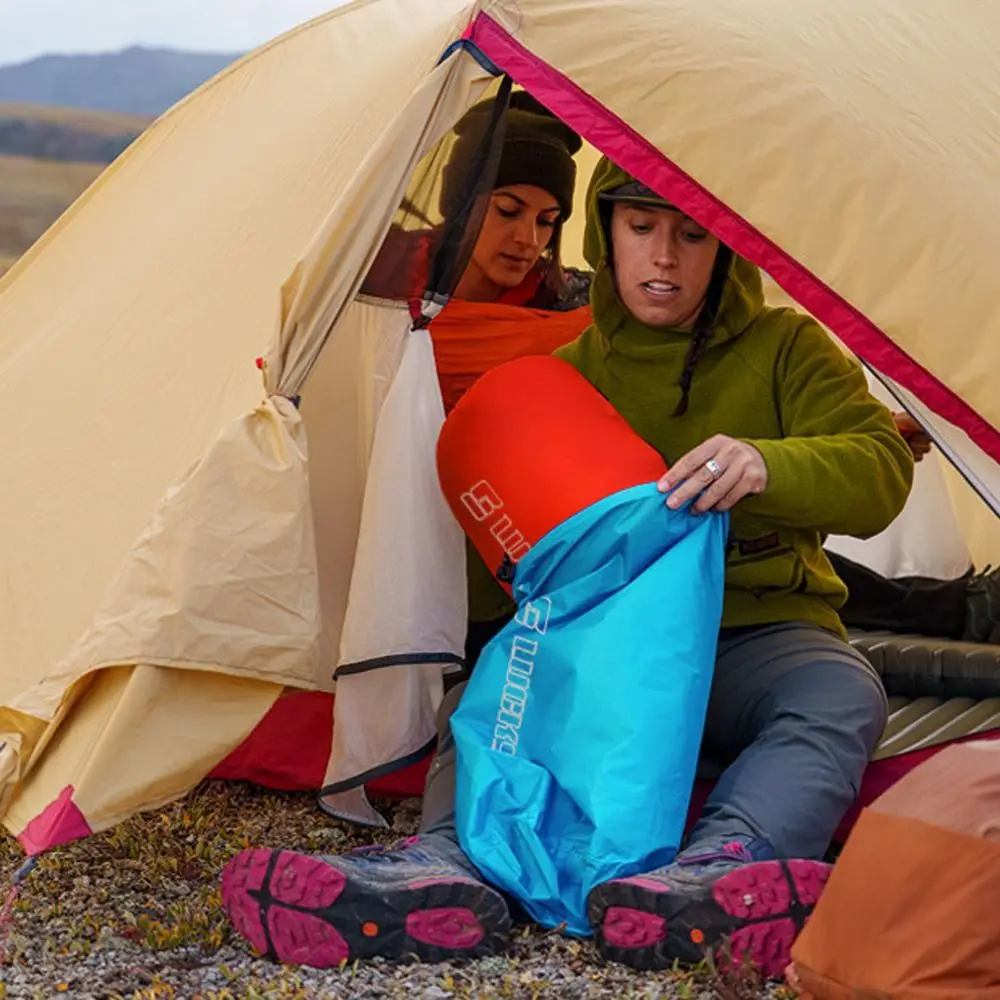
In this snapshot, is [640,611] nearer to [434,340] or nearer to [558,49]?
[558,49]

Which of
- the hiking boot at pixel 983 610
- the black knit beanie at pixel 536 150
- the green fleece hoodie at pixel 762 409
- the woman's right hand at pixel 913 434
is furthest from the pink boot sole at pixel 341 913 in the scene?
the hiking boot at pixel 983 610

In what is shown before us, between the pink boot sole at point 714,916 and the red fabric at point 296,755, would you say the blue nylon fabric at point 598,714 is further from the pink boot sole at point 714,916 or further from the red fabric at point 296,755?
the red fabric at point 296,755

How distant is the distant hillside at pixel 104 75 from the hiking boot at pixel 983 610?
34.4m

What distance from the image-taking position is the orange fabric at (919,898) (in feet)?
5.10

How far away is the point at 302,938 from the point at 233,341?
97 cm

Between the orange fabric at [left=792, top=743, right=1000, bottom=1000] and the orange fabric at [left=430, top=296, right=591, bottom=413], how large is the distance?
→ 137 cm

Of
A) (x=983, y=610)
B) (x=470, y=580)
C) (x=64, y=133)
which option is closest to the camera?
(x=470, y=580)

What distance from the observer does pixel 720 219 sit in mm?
2156

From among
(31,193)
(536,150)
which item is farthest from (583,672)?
(31,193)

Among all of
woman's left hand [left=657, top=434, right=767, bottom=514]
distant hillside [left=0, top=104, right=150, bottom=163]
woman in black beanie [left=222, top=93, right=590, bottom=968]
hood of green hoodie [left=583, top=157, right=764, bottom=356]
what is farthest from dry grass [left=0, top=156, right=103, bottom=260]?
woman's left hand [left=657, top=434, right=767, bottom=514]

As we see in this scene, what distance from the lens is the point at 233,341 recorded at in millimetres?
2498

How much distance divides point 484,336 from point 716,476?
98cm

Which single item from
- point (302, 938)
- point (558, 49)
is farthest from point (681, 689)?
point (558, 49)

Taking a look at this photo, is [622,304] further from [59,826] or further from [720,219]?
[59,826]
